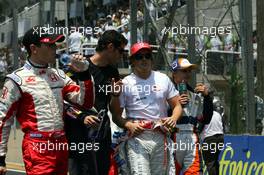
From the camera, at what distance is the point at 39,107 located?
232 inches

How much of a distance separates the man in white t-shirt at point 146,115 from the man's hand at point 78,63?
1.76ft

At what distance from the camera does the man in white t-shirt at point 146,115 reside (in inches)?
251

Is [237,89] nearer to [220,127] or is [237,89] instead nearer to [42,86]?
[220,127]

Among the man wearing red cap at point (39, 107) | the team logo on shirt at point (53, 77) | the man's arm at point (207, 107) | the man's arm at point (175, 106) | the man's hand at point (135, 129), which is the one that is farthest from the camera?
the man's arm at point (207, 107)

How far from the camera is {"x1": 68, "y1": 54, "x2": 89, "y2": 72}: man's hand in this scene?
19.5 feet

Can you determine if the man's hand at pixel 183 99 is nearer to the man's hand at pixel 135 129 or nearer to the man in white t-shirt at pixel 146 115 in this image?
the man in white t-shirt at pixel 146 115

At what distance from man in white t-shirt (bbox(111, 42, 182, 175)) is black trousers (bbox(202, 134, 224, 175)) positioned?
305cm

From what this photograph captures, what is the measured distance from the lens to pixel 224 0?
37.7 ft

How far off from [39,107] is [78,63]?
0.49m

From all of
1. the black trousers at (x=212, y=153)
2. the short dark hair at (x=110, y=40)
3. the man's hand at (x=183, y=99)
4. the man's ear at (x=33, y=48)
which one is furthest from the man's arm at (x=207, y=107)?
the man's ear at (x=33, y=48)

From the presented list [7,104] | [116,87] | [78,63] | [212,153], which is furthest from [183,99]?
[212,153]

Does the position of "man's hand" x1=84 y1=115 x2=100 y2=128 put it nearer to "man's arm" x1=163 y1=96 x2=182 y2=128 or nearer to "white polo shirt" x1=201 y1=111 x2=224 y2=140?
"man's arm" x1=163 y1=96 x2=182 y2=128

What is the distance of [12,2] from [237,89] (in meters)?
5.86

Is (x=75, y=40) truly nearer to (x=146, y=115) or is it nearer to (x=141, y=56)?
(x=141, y=56)
